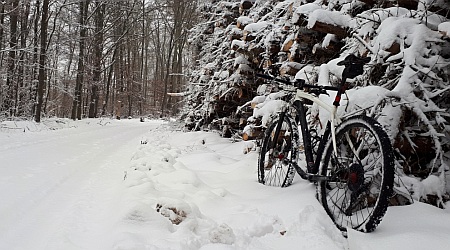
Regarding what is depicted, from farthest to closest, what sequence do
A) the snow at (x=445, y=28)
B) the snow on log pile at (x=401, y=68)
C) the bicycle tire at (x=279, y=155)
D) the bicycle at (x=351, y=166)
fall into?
the bicycle tire at (x=279, y=155) → the snow on log pile at (x=401, y=68) → the snow at (x=445, y=28) → the bicycle at (x=351, y=166)

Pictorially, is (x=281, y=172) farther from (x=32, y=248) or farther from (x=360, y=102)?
(x=32, y=248)

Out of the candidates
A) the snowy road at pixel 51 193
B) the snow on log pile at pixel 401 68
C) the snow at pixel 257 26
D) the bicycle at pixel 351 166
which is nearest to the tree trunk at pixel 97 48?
the snowy road at pixel 51 193

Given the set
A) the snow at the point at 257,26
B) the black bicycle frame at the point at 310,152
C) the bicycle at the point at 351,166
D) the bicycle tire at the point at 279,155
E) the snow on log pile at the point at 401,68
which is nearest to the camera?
the bicycle at the point at 351,166

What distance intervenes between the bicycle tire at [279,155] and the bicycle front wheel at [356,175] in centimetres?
69

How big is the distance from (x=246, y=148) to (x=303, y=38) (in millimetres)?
2049

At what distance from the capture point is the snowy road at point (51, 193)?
99.7 inches

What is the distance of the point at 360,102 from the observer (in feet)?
9.43

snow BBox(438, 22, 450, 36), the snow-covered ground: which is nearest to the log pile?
snow BBox(438, 22, 450, 36)

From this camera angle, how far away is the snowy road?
2533 mm

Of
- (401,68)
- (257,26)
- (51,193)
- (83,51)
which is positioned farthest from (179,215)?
(83,51)

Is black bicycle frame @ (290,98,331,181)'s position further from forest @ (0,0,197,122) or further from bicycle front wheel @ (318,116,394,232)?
forest @ (0,0,197,122)

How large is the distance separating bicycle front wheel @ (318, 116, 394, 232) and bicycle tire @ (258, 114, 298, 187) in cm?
69

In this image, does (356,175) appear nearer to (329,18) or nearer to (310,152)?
(310,152)

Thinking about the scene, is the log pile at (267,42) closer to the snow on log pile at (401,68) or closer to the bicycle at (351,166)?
the snow on log pile at (401,68)
